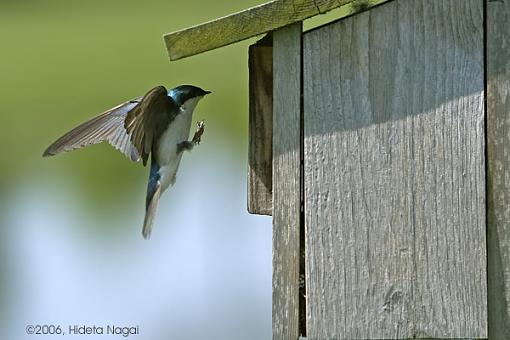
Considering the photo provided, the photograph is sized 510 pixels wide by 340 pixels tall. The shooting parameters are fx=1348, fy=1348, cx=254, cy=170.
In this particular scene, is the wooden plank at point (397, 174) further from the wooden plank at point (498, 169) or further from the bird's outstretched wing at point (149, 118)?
the bird's outstretched wing at point (149, 118)

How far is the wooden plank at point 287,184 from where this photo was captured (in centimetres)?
238

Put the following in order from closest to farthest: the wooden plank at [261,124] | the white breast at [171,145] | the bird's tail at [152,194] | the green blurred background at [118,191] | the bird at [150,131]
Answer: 1. the wooden plank at [261,124]
2. the bird at [150,131]
3. the white breast at [171,145]
4. the bird's tail at [152,194]
5. the green blurred background at [118,191]

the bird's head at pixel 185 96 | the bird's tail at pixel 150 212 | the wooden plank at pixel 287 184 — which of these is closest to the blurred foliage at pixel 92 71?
the bird's tail at pixel 150 212

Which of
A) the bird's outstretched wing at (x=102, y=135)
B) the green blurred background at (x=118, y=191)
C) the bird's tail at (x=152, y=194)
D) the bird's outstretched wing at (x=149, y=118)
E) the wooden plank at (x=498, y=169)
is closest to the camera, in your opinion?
the wooden plank at (x=498, y=169)

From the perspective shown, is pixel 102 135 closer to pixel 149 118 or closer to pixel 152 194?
pixel 149 118

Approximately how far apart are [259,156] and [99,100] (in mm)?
1857

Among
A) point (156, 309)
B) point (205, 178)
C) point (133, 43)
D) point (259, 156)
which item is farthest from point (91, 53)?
point (259, 156)

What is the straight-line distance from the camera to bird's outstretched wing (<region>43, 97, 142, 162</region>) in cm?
294

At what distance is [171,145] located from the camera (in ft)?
10.2

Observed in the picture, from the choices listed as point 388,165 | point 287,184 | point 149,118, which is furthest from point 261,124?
point 149,118

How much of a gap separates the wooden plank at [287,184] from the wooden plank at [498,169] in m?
0.33

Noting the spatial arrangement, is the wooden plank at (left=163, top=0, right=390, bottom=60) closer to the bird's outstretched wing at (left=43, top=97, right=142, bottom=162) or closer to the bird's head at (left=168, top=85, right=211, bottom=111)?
the bird's outstretched wing at (left=43, top=97, right=142, bottom=162)

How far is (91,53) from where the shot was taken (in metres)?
4.38

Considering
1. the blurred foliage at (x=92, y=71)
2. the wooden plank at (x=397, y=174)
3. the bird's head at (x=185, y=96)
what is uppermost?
the blurred foliage at (x=92, y=71)
